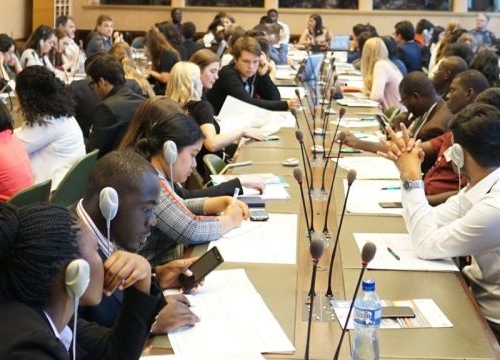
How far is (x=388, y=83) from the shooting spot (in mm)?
6262

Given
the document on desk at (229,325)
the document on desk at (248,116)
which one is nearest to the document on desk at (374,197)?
the document on desk at (229,325)

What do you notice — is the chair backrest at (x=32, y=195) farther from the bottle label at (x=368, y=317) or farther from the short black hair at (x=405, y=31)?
the short black hair at (x=405, y=31)

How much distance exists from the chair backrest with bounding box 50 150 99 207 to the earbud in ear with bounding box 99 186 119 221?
4.34ft

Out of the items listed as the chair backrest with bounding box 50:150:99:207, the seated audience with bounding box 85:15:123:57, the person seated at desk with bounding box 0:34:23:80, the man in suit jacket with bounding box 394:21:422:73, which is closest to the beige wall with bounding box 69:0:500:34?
the seated audience with bounding box 85:15:123:57

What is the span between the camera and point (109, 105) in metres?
4.51

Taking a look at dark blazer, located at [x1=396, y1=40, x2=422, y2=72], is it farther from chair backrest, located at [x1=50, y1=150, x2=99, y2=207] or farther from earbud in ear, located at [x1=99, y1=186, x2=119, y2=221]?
earbud in ear, located at [x1=99, y1=186, x2=119, y2=221]

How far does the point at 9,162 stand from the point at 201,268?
1.59m

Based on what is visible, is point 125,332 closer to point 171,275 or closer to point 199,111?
point 171,275

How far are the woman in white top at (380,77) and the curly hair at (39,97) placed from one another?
10.00ft

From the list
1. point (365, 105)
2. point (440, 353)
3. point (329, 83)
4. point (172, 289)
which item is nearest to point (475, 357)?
point (440, 353)

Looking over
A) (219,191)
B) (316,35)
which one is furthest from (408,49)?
(219,191)

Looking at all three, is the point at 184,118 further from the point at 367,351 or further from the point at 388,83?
the point at 388,83

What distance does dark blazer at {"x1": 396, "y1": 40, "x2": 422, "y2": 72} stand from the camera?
29.5 ft

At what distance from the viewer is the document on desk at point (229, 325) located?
1792 mm
